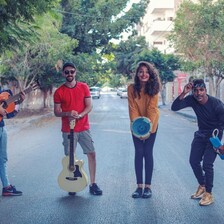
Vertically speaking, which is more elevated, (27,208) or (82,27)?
(82,27)

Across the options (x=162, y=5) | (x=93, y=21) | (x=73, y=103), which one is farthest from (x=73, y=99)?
(x=162, y=5)

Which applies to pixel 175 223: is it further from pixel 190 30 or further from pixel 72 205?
pixel 190 30

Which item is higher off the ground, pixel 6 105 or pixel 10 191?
pixel 6 105

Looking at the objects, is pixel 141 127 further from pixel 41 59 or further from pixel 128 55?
pixel 128 55

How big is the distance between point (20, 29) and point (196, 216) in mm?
3794

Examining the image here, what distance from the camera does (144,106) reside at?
22.8ft

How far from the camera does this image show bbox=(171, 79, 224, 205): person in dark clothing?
6598 millimetres

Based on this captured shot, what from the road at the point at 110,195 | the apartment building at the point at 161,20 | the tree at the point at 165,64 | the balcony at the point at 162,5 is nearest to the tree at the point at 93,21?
the tree at the point at 165,64

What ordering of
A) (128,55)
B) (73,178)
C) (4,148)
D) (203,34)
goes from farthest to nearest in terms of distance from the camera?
(128,55)
(203,34)
(4,148)
(73,178)

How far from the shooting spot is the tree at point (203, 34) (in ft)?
91.1

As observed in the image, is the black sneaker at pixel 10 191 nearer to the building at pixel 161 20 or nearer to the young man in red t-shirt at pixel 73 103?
the young man in red t-shirt at pixel 73 103

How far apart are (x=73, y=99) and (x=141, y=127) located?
1.00 meters

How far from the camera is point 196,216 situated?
6055 millimetres

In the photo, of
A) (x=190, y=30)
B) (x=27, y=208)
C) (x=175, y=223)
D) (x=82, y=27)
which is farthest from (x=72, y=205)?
(x=82, y=27)
